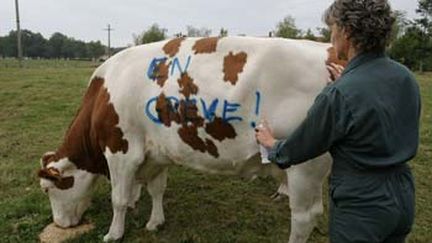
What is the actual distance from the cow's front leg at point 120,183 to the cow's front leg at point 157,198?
13.3 inches

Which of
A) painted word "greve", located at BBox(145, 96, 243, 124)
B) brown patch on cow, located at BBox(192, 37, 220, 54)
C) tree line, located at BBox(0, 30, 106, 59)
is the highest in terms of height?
brown patch on cow, located at BBox(192, 37, 220, 54)

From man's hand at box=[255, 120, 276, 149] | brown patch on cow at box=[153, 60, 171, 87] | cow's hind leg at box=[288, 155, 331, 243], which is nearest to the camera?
man's hand at box=[255, 120, 276, 149]

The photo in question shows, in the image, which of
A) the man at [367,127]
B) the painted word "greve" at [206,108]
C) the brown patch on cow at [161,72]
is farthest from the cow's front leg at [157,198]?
the man at [367,127]

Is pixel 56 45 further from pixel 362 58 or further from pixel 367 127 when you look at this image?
pixel 367 127

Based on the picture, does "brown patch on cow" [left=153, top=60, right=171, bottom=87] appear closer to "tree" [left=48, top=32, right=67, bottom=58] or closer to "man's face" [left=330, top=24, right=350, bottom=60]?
"man's face" [left=330, top=24, right=350, bottom=60]

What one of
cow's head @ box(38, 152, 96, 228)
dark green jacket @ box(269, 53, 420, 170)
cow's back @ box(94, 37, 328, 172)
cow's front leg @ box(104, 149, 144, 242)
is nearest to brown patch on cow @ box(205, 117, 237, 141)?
cow's back @ box(94, 37, 328, 172)

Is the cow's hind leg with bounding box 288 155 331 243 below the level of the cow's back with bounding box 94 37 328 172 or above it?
below

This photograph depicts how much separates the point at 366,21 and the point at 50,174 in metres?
3.88

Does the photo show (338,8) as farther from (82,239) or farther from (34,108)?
(34,108)

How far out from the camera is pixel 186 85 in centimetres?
422

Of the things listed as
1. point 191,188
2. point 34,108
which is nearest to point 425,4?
point 34,108

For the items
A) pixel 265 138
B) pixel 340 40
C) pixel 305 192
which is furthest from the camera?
pixel 305 192

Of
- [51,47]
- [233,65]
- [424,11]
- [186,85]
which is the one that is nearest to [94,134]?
[186,85]

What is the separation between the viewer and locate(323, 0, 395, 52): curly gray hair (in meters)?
2.28
